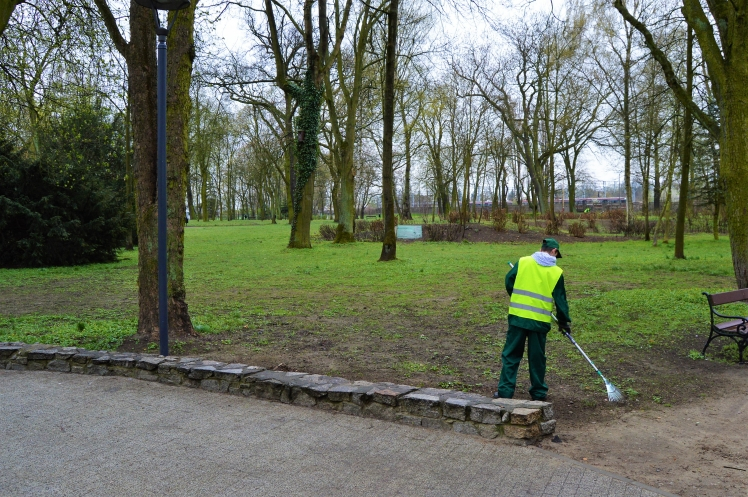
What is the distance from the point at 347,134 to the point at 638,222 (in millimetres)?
19578

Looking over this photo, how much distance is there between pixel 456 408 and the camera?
4914mm

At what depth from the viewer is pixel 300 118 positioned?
78.3 ft

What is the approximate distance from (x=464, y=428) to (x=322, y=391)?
1383 mm

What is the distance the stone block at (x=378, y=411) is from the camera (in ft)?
17.0

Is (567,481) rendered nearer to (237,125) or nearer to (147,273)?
(147,273)

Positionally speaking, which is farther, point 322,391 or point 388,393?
point 322,391

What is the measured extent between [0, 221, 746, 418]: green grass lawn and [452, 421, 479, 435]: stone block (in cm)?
137

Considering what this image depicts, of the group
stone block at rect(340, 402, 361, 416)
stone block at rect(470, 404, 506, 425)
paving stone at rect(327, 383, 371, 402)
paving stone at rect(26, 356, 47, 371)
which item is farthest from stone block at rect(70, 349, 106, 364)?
stone block at rect(470, 404, 506, 425)

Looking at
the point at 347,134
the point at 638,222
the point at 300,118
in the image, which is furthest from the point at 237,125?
the point at 638,222

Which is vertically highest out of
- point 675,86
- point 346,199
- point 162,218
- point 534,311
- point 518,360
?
point 675,86

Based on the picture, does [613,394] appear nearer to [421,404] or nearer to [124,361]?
[421,404]

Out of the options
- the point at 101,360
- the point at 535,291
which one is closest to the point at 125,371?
the point at 101,360

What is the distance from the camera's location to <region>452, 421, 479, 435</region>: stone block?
4828 mm

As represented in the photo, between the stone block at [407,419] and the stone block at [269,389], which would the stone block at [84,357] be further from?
the stone block at [407,419]
